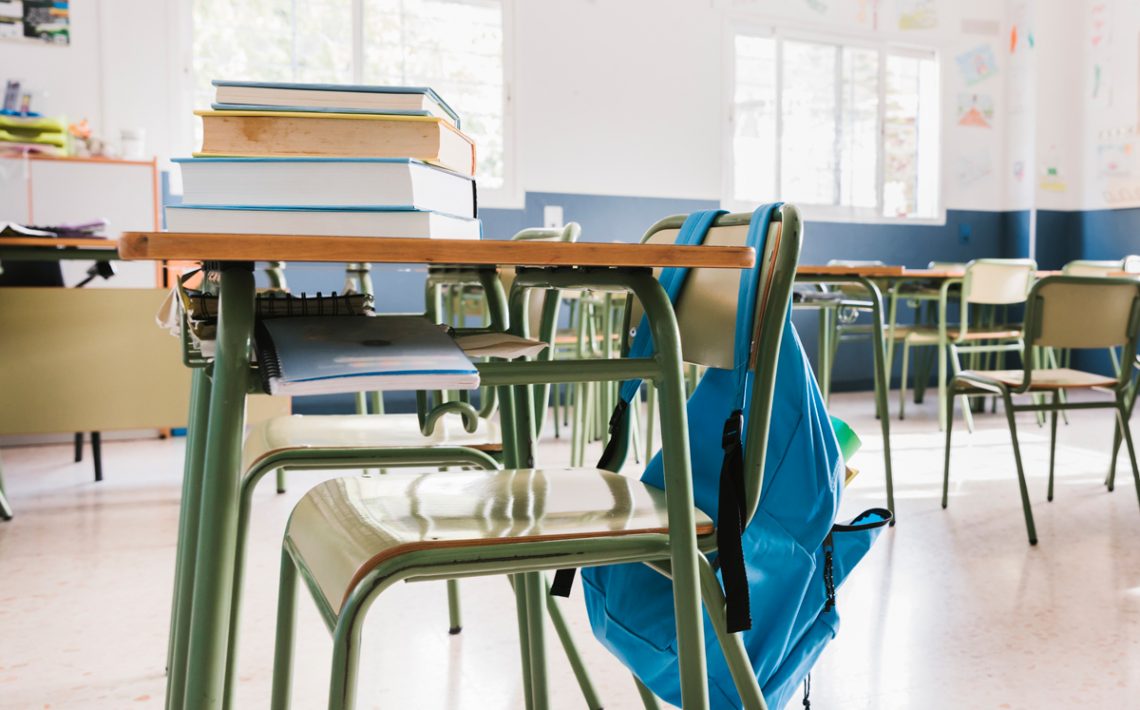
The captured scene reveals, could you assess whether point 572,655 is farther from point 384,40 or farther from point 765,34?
point 765,34

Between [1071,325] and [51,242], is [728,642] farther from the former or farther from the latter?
[51,242]

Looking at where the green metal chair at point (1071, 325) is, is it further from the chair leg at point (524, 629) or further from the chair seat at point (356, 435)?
the chair leg at point (524, 629)

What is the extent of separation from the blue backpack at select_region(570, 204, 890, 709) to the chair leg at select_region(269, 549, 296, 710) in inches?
12.9

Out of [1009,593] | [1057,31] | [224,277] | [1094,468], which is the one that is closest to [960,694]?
[1009,593]

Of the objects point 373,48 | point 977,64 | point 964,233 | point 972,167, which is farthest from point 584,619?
point 977,64

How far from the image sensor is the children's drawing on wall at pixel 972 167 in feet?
20.7

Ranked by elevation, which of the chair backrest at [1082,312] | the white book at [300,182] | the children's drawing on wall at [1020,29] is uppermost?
the children's drawing on wall at [1020,29]

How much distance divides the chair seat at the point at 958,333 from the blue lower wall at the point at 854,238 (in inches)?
42.4

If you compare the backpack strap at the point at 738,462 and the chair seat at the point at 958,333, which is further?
the chair seat at the point at 958,333

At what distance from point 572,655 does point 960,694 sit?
2.19ft

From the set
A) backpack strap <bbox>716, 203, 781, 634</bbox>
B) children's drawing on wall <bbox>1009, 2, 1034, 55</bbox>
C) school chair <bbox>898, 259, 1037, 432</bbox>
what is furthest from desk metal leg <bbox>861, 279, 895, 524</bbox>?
children's drawing on wall <bbox>1009, 2, 1034, 55</bbox>

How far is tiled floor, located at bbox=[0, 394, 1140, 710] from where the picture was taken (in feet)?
5.18

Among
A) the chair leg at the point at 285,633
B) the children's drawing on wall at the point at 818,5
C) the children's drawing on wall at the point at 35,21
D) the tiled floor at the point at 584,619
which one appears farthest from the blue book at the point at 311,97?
the children's drawing on wall at the point at 818,5

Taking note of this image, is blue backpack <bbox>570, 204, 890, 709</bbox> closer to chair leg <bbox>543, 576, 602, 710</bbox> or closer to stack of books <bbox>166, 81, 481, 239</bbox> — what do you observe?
chair leg <bbox>543, 576, 602, 710</bbox>
